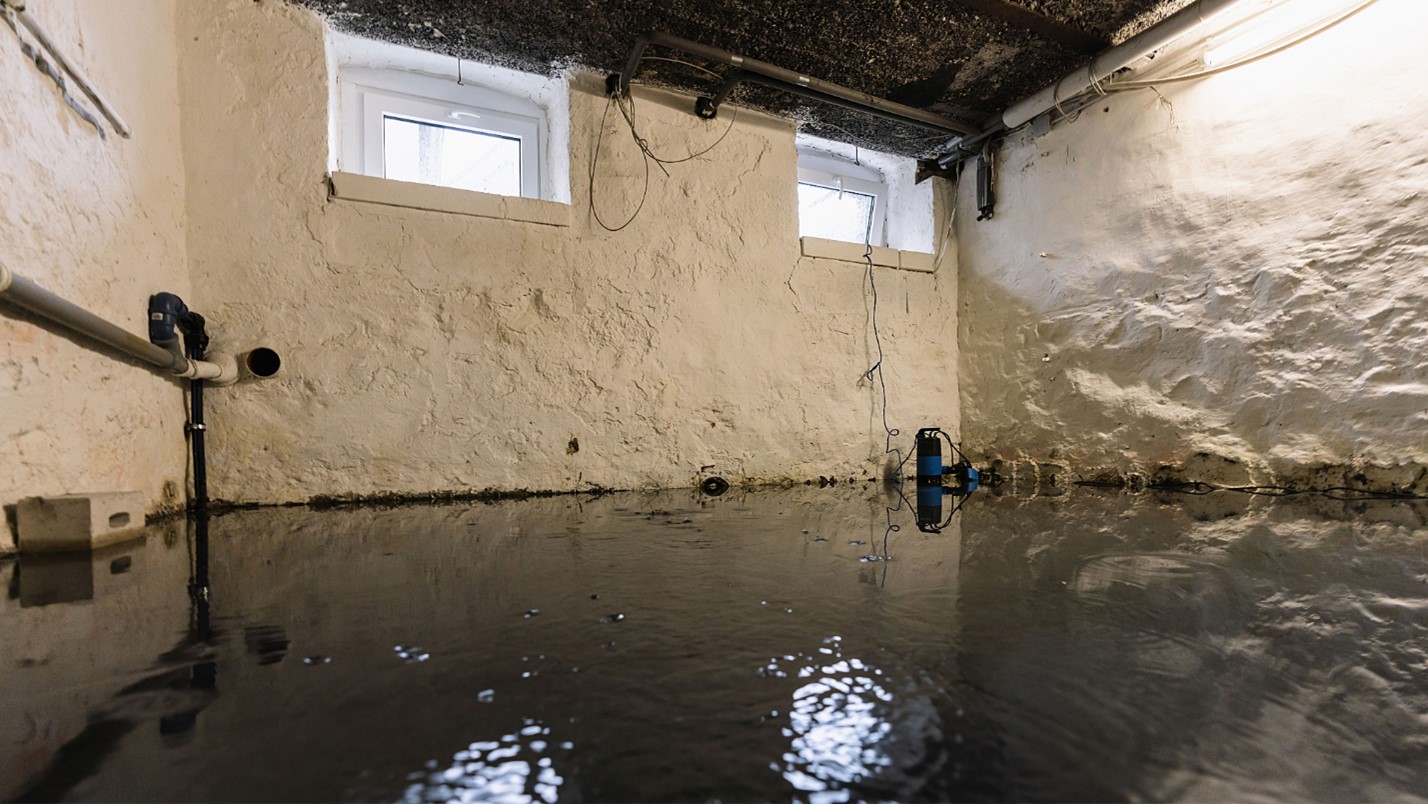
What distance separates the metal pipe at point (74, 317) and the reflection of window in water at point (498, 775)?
1621 mm

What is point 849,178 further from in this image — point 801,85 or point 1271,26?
point 1271,26

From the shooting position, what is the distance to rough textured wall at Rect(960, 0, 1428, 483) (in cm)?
229

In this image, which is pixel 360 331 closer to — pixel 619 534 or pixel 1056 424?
pixel 619 534

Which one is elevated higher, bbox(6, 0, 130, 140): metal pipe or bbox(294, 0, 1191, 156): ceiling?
bbox(294, 0, 1191, 156): ceiling

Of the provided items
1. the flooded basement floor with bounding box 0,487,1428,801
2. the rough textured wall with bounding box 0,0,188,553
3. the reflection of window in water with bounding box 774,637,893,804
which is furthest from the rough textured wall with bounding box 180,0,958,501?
the reflection of window in water with bounding box 774,637,893,804

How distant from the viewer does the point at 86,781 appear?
495 mm

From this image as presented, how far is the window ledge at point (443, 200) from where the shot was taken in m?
2.63

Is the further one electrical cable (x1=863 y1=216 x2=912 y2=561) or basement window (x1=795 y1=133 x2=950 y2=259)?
basement window (x1=795 y1=133 x2=950 y2=259)

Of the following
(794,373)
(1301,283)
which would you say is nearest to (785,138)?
(794,373)

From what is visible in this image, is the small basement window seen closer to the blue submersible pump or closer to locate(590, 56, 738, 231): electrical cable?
locate(590, 56, 738, 231): electrical cable

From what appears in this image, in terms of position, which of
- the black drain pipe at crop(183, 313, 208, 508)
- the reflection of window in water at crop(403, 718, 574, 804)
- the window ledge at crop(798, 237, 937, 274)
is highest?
the window ledge at crop(798, 237, 937, 274)

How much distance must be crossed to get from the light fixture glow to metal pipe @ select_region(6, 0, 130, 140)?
4322 millimetres

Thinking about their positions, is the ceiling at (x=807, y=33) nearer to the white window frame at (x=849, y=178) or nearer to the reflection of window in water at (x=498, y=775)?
the white window frame at (x=849, y=178)

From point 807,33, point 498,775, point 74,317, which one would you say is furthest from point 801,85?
point 498,775
